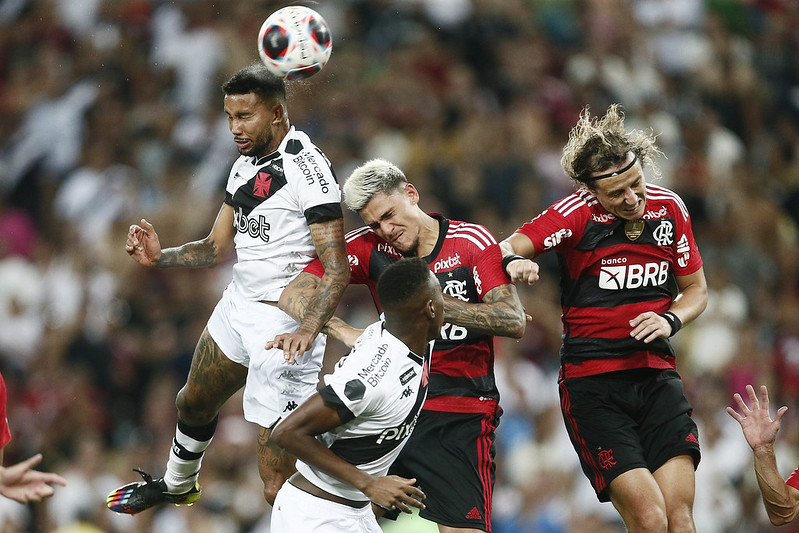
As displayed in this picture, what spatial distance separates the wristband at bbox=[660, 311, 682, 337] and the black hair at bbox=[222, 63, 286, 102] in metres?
2.40

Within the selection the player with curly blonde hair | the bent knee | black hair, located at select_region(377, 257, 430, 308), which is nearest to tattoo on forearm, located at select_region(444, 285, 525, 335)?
the player with curly blonde hair

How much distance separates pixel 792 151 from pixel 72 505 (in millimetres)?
8832

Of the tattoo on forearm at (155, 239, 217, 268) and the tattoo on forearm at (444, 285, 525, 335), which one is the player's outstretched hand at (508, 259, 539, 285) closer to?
the tattoo on forearm at (444, 285, 525, 335)

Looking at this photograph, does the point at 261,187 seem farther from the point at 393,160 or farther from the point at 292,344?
the point at 393,160

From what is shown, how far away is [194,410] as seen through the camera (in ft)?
21.1

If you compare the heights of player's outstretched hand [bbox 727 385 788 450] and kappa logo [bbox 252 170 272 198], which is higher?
kappa logo [bbox 252 170 272 198]

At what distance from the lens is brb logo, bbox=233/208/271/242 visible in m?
6.14

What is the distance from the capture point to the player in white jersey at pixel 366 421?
15.6 feet

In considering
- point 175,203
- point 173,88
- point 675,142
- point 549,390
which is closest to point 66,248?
point 175,203

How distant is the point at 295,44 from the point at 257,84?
32 cm

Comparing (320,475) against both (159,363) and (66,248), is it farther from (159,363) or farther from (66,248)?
(66,248)

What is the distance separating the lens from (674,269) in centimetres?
637

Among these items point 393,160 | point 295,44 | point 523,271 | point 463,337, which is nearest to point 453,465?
point 463,337

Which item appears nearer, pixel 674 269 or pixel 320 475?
pixel 320 475
